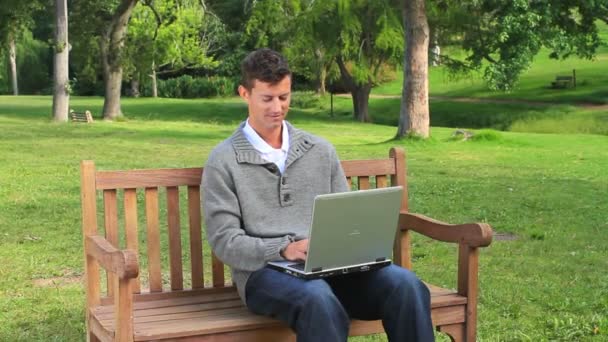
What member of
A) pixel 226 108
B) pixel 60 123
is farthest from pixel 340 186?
pixel 226 108

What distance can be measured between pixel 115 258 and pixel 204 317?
60 cm

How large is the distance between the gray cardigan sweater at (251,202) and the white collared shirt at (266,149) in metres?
0.03

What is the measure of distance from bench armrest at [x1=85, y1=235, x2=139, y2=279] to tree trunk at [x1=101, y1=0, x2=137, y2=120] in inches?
1202

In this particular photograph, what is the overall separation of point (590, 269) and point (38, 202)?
6.58m

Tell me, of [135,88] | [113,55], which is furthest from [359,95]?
[135,88]

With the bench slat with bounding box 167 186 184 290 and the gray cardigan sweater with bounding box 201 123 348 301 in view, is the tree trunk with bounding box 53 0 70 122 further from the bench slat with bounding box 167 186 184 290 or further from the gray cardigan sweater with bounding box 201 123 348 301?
the gray cardigan sweater with bounding box 201 123 348 301

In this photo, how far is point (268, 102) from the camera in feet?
14.3

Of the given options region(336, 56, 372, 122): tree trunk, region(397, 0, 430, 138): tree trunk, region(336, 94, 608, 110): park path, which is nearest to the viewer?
region(397, 0, 430, 138): tree trunk

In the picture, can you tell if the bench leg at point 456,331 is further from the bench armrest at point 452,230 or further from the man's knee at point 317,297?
the man's knee at point 317,297

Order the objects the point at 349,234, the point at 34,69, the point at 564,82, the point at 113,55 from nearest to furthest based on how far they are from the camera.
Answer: the point at 349,234 < the point at 113,55 < the point at 564,82 < the point at 34,69

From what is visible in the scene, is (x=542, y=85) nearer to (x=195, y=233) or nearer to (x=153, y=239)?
(x=195, y=233)

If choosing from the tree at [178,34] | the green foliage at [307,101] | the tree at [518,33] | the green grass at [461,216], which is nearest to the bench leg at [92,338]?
the green grass at [461,216]

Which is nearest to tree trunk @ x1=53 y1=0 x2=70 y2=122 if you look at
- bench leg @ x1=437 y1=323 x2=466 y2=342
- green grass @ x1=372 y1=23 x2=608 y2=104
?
green grass @ x1=372 y1=23 x2=608 y2=104

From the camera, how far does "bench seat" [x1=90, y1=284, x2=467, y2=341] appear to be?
3.99m
